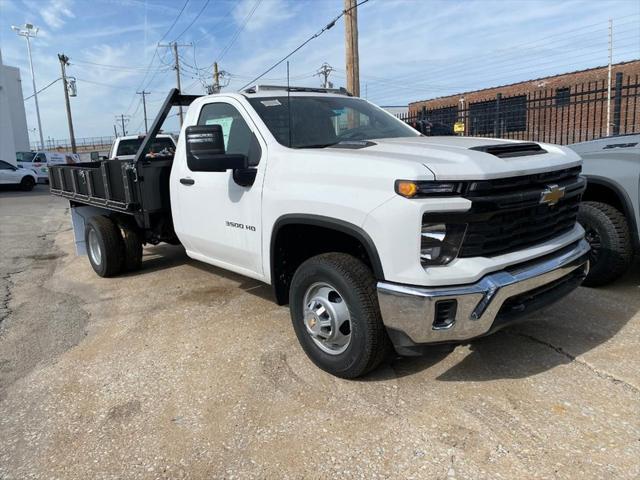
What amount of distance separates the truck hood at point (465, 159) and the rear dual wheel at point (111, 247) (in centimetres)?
381

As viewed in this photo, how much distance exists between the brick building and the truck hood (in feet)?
23.0

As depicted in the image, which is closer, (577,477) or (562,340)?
(577,477)

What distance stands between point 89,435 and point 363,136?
2924 mm

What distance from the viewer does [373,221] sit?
2.79 m

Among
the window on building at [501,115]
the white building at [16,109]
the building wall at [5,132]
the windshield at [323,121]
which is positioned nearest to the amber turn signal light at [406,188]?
the windshield at [323,121]

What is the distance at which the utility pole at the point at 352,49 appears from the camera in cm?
1088

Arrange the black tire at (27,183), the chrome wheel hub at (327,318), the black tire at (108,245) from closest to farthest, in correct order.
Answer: the chrome wheel hub at (327,318) → the black tire at (108,245) → the black tire at (27,183)

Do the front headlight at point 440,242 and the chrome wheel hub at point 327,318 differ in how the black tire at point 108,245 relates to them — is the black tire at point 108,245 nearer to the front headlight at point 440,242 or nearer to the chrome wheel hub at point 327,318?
the chrome wheel hub at point 327,318

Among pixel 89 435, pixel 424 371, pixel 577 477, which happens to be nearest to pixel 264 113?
pixel 424 371

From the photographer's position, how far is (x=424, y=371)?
3396 mm

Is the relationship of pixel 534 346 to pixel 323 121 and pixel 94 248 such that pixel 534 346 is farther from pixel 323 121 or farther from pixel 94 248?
pixel 94 248

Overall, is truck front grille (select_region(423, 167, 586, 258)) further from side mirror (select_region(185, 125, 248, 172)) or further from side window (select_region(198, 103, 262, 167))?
side window (select_region(198, 103, 262, 167))

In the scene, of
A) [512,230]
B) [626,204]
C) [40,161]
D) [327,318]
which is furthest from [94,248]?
Answer: [40,161]

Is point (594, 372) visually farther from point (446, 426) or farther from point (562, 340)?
point (446, 426)
